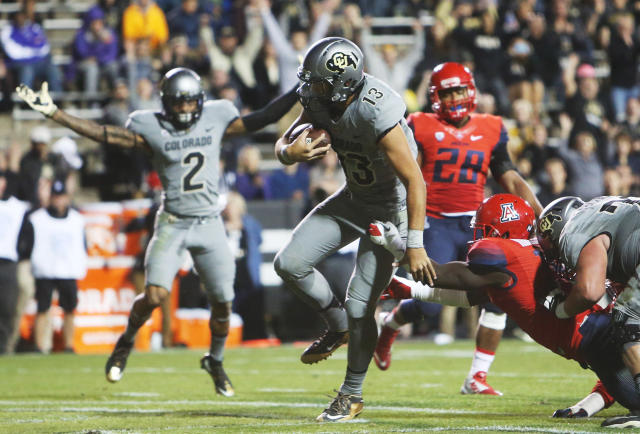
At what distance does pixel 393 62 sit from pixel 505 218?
350 inches

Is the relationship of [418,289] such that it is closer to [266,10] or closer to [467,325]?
[467,325]

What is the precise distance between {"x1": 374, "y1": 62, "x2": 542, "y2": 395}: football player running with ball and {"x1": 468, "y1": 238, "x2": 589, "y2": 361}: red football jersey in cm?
186

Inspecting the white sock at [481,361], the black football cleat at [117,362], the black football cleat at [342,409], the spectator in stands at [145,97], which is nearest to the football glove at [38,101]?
the black football cleat at [117,362]

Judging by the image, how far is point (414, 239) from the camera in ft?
17.7

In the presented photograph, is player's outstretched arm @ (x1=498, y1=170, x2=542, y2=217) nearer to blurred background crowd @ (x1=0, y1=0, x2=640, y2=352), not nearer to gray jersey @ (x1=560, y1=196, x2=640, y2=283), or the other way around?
gray jersey @ (x1=560, y1=196, x2=640, y2=283)

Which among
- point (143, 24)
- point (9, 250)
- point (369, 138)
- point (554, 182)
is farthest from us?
point (143, 24)

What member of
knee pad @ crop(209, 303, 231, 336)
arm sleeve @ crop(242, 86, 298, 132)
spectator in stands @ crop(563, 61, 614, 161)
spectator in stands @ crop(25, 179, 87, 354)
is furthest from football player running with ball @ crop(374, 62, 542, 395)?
spectator in stands @ crop(563, 61, 614, 161)

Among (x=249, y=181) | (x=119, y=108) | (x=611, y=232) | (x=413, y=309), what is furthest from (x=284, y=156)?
(x=119, y=108)

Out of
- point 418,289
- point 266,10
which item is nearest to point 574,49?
point 266,10

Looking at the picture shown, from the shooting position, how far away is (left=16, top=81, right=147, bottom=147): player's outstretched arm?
709cm

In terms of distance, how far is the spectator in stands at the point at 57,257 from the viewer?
11773 millimetres

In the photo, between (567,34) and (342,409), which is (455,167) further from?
(567,34)

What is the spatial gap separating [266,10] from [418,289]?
29.9 ft

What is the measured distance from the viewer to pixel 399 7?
1697 cm
